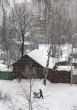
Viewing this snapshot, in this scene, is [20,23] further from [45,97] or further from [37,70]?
[45,97]

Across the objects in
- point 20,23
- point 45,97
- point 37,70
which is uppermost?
point 20,23

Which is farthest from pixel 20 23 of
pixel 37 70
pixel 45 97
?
pixel 45 97

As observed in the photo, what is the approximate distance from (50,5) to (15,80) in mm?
8814

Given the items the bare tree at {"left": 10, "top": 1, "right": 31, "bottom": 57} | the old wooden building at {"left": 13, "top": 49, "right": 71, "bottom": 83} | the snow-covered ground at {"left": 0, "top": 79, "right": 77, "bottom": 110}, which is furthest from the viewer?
the bare tree at {"left": 10, "top": 1, "right": 31, "bottom": 57}

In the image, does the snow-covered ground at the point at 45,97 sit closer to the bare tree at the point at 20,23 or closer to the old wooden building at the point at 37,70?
the old wooden building at the point at 37,70

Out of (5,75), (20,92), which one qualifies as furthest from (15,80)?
(20,92)

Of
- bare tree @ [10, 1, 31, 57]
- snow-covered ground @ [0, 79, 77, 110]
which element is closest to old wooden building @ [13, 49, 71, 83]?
snow-covered ground @ [0, 79, 77, 110]

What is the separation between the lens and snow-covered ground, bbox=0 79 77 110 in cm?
1828

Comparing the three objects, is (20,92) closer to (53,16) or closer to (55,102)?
(55,102)

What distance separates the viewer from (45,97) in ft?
68.2

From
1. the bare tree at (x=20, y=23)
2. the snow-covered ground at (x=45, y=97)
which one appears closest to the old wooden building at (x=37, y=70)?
the snow-covered ground at (x=45, y=97)

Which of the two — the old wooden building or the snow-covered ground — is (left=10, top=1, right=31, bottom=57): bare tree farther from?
the snow-covered ground

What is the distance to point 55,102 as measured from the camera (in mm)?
19703

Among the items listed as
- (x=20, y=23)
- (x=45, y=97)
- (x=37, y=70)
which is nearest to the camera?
(x=45, y=97)
